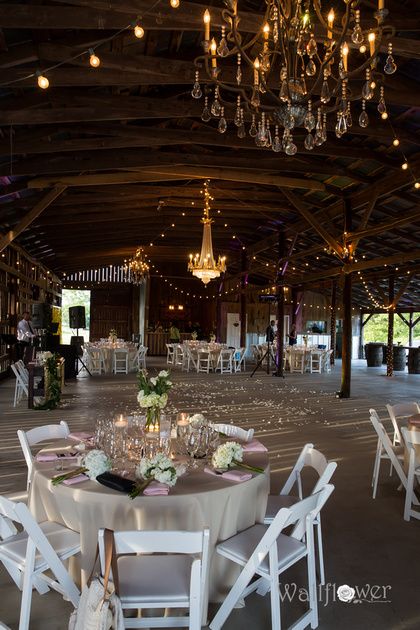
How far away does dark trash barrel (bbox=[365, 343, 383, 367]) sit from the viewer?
19.7 m

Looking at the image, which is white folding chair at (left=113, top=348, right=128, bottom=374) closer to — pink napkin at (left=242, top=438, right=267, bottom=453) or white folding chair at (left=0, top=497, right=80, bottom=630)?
pink napkin at (left=242, top=438, right=267, bottom=453)

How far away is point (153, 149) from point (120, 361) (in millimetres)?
8279

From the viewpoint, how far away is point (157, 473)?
8.14 ft

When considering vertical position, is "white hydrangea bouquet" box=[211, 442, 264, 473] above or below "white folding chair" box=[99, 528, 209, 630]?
above

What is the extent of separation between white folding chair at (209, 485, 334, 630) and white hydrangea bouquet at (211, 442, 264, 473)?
1.14ft

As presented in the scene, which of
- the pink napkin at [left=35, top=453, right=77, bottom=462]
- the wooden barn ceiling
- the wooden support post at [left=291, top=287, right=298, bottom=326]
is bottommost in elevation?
the pink napkin at [left=35, top=453, right=77, bottom=462]

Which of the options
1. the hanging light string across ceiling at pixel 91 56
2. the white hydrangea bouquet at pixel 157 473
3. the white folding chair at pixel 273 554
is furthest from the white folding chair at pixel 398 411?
the hanging light string across ceiling at pixel 91 56

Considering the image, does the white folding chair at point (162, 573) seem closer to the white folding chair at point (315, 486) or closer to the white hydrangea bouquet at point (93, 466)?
the white hydrangea bouquet at point (93, 466)

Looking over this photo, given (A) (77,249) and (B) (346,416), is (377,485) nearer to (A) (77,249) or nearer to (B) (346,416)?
(B) (346,416)

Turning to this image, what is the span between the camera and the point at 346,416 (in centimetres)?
842

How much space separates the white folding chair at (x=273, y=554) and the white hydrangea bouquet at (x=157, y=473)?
451 mm

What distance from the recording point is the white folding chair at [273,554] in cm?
224

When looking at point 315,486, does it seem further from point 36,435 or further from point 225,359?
point 225,359

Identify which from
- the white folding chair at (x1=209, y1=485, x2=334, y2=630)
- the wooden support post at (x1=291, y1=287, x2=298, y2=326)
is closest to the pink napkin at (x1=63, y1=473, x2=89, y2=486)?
the white folding chair at (x1=209, y1=485, x2=334, y2=630)
